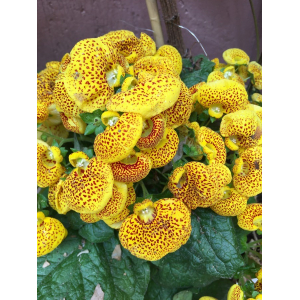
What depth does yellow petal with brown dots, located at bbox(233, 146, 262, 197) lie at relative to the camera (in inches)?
29.9

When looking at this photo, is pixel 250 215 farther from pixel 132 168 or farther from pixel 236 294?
pixel 132 168

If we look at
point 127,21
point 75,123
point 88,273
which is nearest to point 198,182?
point 75,123

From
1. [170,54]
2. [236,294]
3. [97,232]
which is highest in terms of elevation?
[170,54]

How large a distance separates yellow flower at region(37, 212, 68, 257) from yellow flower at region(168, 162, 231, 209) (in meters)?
0.33

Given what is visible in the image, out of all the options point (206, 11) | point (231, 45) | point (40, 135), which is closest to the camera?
point (40, 135)

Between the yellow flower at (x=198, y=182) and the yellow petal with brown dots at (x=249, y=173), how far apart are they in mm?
71

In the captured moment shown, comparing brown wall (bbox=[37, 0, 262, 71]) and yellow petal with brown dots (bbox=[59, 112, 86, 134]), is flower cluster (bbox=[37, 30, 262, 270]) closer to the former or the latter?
yellow petal with brown dots (bbox=[59, 112, 86, 134])

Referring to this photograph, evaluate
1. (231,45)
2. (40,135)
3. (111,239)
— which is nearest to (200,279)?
(111,239)

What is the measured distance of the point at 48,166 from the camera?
0.73 m

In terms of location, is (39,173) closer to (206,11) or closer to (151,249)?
(151,249)

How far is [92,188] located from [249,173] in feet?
1.45

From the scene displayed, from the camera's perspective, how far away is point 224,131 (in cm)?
79

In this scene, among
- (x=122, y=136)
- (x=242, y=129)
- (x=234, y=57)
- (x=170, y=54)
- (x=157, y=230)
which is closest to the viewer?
(x=122, y=136)
